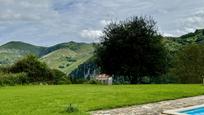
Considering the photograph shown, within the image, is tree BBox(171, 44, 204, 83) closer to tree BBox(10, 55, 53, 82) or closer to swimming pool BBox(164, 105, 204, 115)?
tree BBox(10, 55, 53, 82)

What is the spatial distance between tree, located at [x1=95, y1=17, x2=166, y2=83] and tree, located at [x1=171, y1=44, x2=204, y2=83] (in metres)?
15.9

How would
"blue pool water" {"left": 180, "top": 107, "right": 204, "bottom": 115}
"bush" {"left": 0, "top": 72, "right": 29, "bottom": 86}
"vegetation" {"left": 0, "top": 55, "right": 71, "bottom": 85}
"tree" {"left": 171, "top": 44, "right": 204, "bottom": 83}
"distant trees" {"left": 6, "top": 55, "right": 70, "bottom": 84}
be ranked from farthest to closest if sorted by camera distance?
1. "tree" {"left": 171, "top": 44, "right": 204, "bottom": 83}
2. "distant trees" {"left": 6, "top": 55, "right": 70, "bottom": 84}
3. "vegetation" {"left": 0, "top": 55, "right": 71, "bottom": 85}
4. "bush" {"left": 0, "top": 72, "right": 29, "bottom": 86}
5. "blue pool water" {"left": 180, "top": 107, "right": 204, "bottom": 115}

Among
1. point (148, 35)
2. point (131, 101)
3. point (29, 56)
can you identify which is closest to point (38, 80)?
point (29, 56)

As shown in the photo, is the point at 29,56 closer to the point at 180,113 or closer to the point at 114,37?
the point at 114,37

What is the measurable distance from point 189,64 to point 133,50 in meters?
19.7

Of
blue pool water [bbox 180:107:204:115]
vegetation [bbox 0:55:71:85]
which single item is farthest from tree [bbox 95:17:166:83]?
blue pool water [bbox 180:107:204:115]

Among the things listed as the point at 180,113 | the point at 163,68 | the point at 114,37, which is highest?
the point at 114,37

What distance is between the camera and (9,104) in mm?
14914

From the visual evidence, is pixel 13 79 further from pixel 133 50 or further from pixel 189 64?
pixel 189 64

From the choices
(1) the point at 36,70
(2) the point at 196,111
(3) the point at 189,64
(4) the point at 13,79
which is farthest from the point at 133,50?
(2) the point at 196,111

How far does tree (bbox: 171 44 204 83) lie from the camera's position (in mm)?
53909

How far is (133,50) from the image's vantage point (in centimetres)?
3816

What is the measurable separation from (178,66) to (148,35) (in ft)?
60.9

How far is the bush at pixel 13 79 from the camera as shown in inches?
1298
